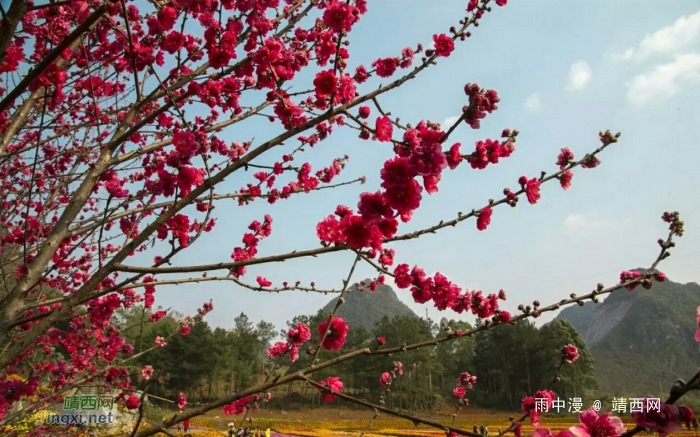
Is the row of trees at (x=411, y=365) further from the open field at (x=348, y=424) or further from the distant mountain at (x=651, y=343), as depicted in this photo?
the distant mountain at (x=651, y=343)

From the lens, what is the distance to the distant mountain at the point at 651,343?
59.3 metres

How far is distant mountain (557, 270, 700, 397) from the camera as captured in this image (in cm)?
5931

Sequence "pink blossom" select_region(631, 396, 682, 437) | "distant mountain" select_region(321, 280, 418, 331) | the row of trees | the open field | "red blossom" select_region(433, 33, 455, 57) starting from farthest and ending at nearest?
"distant mountain" select_region(321, 280, 418, 331) < the row of trees < the open field < "red blossom" select_region(433, 33, 455, 57) < "pink blossom" select_region(631, 396, 682, 437)

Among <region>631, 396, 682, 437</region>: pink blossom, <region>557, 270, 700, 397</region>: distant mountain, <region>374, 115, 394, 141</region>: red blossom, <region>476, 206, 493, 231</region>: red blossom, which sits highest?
<region>374, 115, 394, 141</region>: red blossom

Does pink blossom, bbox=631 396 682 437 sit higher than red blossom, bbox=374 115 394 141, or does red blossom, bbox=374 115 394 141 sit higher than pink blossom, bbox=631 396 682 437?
red blossom, bbox=374 115 394 141

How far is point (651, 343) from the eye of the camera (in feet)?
239

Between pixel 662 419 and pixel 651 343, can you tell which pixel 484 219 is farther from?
pixel 651 343

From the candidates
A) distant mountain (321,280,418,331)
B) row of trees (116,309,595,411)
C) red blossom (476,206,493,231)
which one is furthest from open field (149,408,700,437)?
distant mountain (321,280,418,331)

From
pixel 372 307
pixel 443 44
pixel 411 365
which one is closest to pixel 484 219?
pixel 443 44

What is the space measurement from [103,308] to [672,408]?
3.71 meters

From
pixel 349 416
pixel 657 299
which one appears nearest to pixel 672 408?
pixel 349 416

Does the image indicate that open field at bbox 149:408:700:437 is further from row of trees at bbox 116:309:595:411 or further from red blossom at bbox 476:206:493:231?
red blossom at bbox 476:206:493:231

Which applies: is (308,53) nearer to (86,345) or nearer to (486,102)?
(486,102)

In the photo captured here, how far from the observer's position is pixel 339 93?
228 centimetres
